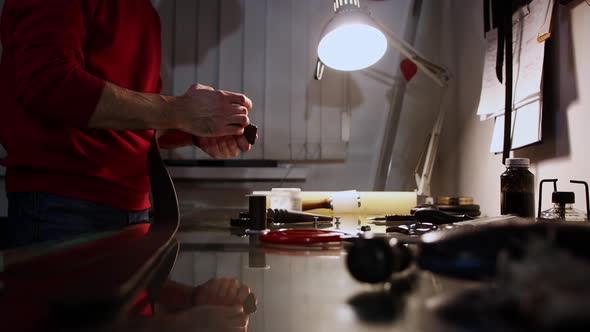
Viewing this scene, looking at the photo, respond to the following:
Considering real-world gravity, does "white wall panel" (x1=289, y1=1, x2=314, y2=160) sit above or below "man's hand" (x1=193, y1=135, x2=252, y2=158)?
above

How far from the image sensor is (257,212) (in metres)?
0.80

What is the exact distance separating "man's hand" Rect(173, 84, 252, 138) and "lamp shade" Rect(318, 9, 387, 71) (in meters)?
0.48

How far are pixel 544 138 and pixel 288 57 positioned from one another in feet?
4.07

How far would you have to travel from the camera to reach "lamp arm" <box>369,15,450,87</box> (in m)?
1.38

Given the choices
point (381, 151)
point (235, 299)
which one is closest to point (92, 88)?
point (235, 299)

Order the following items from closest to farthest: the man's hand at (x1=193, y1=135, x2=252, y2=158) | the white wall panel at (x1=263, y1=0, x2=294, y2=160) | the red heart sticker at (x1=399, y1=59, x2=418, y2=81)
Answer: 1. the man's hand at (x1=193, y1=135, x2=252, y2=158)
2. the red heart sticker at (x1=399, y1=59, x2=418, y2=81)
3. the white wall panel at (x1=263, y1=0, x2=294, y2=160)

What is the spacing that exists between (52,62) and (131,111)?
0.17 m

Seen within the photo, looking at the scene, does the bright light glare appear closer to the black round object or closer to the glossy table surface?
the glossy table surface

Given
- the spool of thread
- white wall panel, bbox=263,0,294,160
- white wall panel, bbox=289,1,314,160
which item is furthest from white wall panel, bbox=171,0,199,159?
the spool of thread

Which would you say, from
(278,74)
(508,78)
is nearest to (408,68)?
(278,74)

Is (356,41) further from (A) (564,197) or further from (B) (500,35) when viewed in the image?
(A) (564,197)

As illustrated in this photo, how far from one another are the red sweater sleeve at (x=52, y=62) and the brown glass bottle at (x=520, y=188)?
0.87 m

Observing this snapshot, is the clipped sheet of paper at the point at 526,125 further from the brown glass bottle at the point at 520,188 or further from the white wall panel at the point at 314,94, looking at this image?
the white wall panel at the point at 314,94

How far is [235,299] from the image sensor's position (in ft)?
1.00
